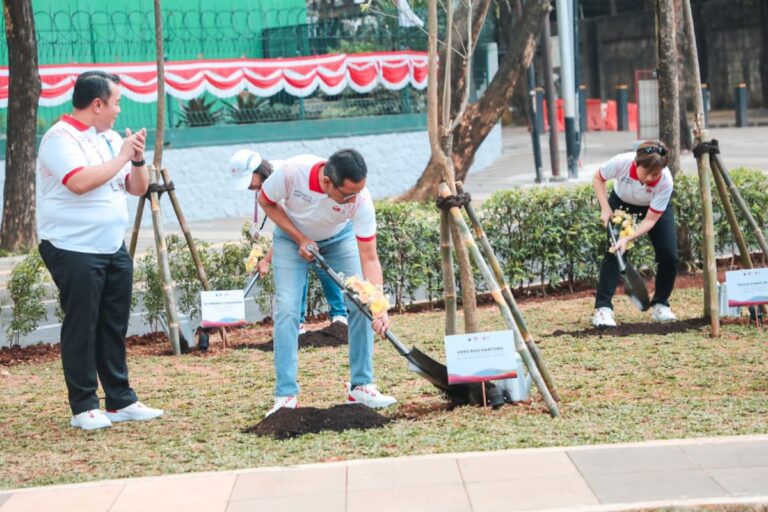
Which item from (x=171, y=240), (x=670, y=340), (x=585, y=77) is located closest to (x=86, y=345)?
(x=171, y=240)

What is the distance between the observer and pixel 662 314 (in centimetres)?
907

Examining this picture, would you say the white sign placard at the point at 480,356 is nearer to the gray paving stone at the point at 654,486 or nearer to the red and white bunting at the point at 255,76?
the gray paving stone at the point at 654,486

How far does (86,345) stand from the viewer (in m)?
6.42

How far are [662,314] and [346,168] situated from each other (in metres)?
4.11

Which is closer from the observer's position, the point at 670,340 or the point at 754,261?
the point at 670,340

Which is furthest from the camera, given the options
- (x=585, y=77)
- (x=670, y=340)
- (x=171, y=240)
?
(x=585, y=77)

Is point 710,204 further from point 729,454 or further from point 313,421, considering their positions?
point 313,421

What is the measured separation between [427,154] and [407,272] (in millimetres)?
13010

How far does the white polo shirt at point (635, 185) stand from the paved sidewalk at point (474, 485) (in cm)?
340

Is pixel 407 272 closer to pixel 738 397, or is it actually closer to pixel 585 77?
pixel 738 397

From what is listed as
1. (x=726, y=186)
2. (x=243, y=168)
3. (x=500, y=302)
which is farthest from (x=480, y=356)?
(x=726, y=186)

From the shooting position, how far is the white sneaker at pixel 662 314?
905 centimetres

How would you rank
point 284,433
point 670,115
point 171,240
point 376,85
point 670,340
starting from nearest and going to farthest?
1. point 284,433
2. point 670,340
3. point 171,240
4. point 670,115
5. point 376,85

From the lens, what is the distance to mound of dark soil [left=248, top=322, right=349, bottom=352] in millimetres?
8859
